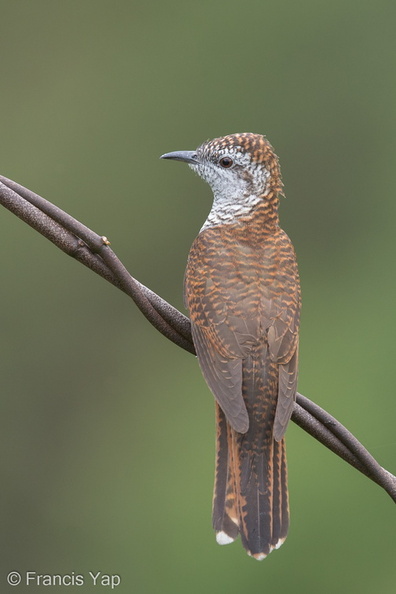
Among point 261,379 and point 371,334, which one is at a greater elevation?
point 371,334

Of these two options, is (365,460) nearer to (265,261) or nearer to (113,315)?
(265,261)

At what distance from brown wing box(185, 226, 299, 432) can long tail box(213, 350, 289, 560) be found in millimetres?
76

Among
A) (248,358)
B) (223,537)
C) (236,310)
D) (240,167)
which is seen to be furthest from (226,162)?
(223,537)

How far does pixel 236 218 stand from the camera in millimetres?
5789

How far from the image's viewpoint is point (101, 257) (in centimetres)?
432

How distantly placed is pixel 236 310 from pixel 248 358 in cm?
21

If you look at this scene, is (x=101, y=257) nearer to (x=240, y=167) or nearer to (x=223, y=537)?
(x=223, y=537)

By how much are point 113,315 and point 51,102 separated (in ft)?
6.64

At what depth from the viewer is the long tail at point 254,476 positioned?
15.6 feet

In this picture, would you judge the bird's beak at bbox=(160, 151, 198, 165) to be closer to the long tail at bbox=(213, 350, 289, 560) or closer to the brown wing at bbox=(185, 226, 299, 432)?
the brown wing at bbox=(185, 226, 299, 432)

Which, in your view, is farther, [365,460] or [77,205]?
[77,205]

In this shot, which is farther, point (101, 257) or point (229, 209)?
point (229, 209)

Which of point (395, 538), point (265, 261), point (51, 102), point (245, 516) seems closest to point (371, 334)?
point (395, 538)

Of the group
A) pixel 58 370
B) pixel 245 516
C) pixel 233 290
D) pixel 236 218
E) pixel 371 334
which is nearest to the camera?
pixel 245 516
